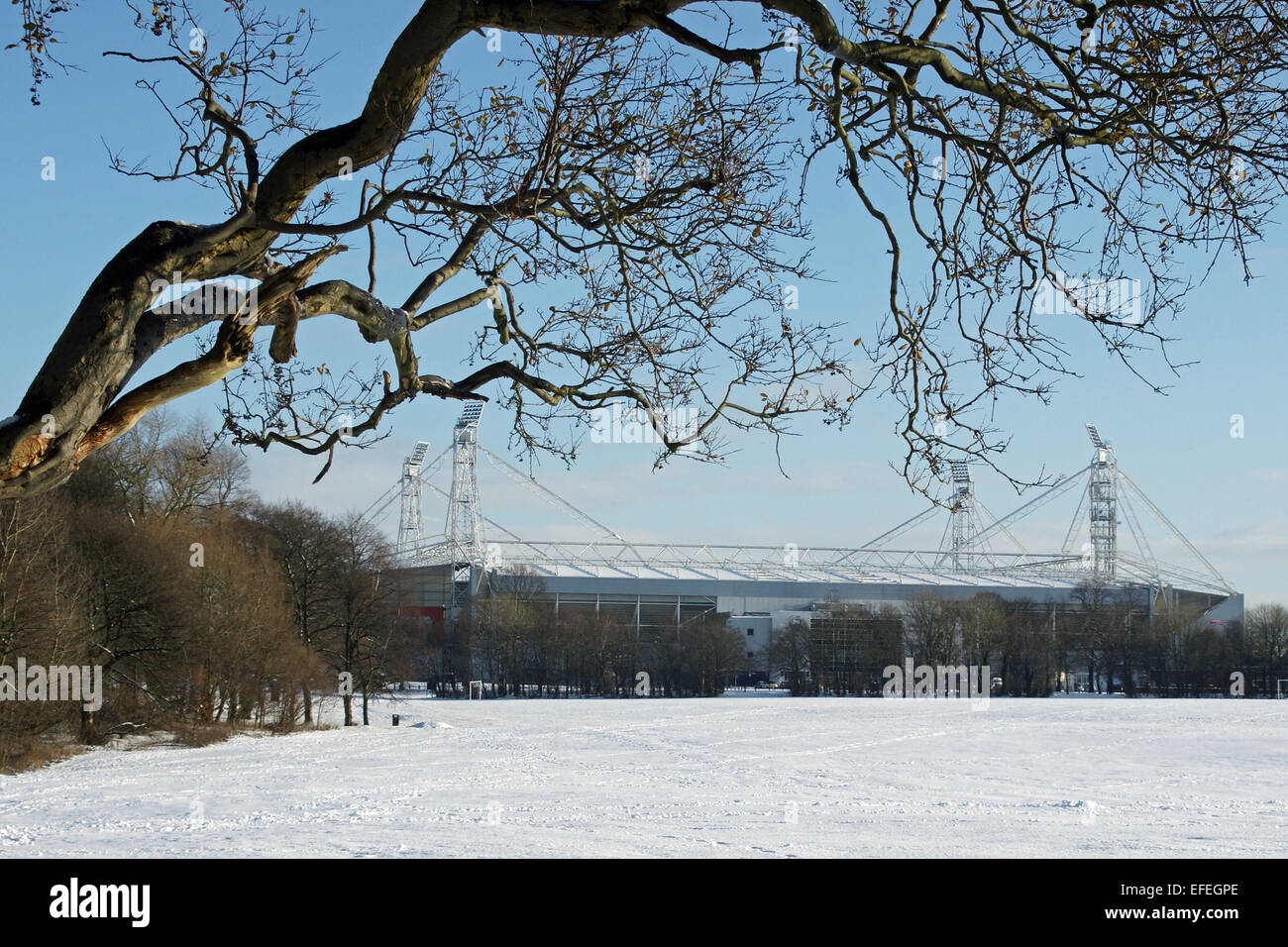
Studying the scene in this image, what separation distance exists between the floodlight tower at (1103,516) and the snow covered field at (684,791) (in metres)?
65.7

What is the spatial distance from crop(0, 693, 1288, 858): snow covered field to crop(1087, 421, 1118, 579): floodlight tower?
216ft

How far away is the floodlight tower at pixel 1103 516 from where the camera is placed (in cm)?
11169

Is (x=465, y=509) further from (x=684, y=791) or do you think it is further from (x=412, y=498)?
(x=684, y=791)

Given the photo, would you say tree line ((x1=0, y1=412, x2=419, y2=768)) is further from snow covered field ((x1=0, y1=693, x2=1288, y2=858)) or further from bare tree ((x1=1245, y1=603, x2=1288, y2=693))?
bare tree ((x1=1245, y1=603, x2=1288, y2=693))

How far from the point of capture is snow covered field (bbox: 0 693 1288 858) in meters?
15.9

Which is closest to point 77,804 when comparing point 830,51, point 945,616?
point 830,51

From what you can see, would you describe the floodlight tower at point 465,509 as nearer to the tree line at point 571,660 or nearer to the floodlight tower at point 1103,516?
the tree line at point 571,660

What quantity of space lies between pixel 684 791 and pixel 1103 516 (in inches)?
3914

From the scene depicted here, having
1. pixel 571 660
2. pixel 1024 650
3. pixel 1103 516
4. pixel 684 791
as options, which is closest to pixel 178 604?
pixel 684 791

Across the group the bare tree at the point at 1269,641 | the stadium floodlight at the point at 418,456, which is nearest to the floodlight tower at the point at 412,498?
the stadium floodlight at the point at 418,456

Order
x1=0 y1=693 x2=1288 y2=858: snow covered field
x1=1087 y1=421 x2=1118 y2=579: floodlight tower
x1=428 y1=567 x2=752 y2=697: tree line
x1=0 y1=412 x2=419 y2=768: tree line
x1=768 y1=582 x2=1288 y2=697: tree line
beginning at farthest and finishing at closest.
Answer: x1=1087 y1=421 x2=1118 y2=579: floodlight tower
x1=428 y1=567 x2=752 y2=697: tree line
x1=768 y1=582 x2=1288 y2=697: tree line
x1=0 y1=412 x2=419 y2=768: tree line
x1=0 y1=693 x2=1288 y2=858: snow covered field

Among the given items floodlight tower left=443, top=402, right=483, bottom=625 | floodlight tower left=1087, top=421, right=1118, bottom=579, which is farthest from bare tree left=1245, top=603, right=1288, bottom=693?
floodlight tower left=443, top=402, right=483, bottom=625
